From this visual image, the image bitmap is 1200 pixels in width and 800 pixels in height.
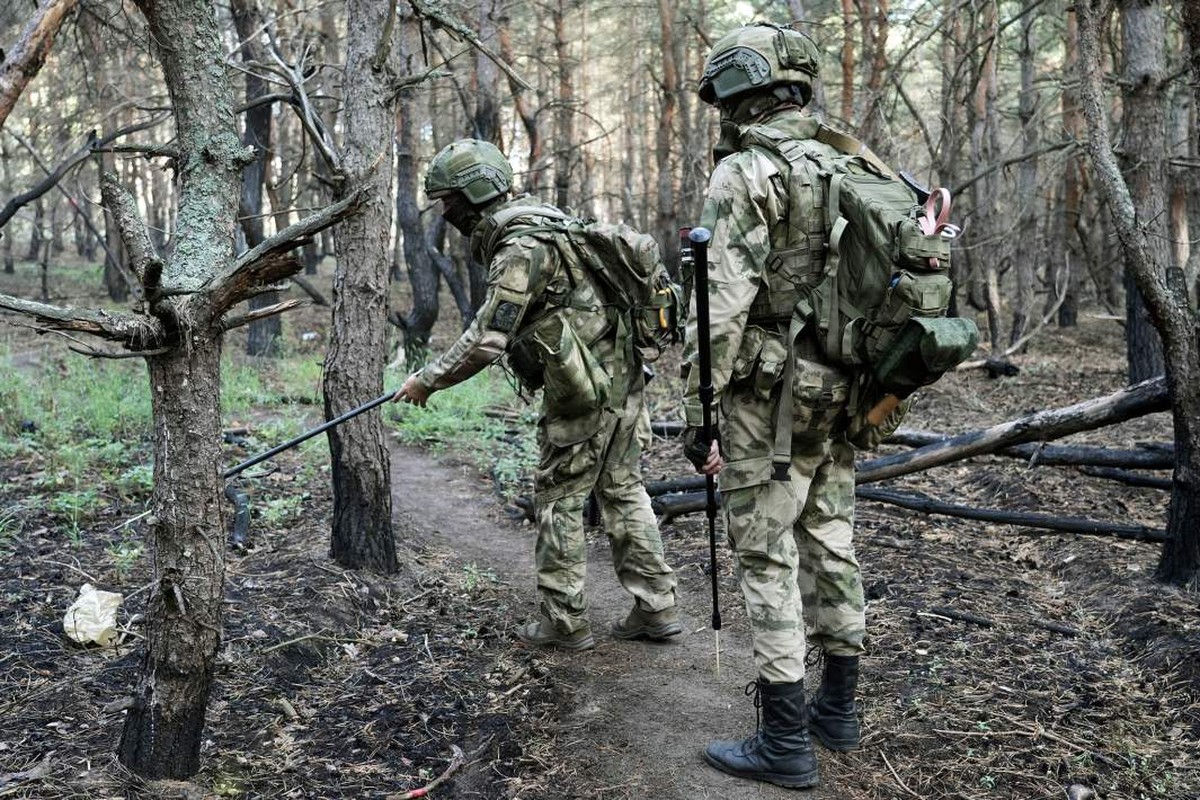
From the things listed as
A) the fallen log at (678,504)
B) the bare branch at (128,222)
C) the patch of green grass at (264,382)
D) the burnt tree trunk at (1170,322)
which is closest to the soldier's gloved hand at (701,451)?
the bare branch at (128,222)

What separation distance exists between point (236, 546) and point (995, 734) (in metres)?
4.33

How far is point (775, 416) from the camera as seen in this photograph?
3.52 meters

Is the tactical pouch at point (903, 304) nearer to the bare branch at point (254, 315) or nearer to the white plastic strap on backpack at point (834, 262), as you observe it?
the white plastic strap on backpack at point (834, 262)

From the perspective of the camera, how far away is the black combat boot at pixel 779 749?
11.0 ft

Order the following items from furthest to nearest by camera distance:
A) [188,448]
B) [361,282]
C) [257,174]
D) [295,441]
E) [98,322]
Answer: [257,174], [361,282], [295,441], [188,448], [98,322]

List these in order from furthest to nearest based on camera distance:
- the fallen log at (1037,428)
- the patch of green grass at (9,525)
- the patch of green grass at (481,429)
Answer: the patch of green grass at (481,429)
the patch of green grass at (9,525)
the fallen log at (1037,428)

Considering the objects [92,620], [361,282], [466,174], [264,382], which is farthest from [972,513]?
[264,382]

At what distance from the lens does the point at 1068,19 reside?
575 inches

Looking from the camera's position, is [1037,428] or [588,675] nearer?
[588,675]

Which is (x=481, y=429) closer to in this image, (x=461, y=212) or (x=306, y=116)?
(x=461, y=212)

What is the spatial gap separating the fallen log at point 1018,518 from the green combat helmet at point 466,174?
9.50ft

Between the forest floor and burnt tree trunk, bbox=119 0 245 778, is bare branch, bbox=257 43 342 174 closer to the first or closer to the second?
burnt tree trunk, bbox=119 0 245 778

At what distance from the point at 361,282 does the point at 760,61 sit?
2.55 metres

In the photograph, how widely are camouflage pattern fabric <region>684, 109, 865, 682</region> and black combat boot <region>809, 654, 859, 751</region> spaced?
0.07 metres
